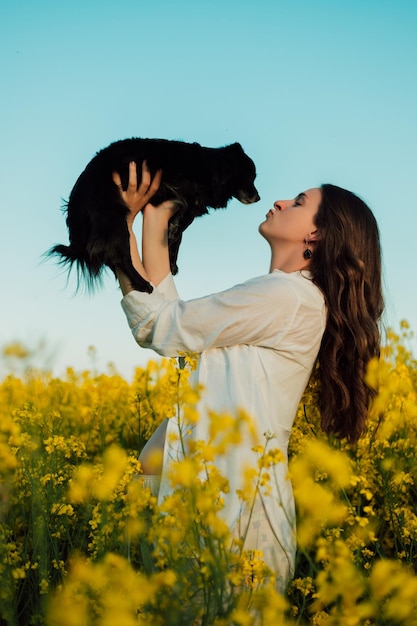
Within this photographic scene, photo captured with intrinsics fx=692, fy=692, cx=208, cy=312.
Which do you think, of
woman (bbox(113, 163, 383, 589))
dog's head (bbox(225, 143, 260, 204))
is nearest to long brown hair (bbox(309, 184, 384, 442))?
woman (bbox(113, 163, 383, 589))

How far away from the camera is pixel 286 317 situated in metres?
2.46

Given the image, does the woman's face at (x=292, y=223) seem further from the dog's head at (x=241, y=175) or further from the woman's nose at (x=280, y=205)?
the dog's head at (x=241, y=175)

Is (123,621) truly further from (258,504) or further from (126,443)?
(126,443)

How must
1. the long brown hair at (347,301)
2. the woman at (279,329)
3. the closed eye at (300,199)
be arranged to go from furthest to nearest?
1. the closed eye at (300,199)
2. the long brown hair at (347,301)
3. the woman at (279,329)

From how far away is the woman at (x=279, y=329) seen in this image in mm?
2311

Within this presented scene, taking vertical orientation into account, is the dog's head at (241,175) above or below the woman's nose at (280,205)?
above

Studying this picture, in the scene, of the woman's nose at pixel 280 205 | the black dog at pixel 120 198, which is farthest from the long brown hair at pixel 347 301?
the black dog at pixel 120 198

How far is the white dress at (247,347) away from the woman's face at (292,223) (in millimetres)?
270

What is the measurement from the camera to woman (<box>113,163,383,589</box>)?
2.31 meters

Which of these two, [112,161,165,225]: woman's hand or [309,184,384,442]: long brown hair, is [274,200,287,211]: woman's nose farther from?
[112,161,165,225]: woman's hand

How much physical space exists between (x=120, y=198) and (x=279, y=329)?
1.11m

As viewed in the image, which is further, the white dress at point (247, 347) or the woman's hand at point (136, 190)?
the woman's hand at point (136, 190)

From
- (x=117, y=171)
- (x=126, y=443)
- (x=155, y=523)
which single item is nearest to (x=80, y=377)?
(x=126, y=443)

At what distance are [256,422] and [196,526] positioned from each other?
0.77 metres
